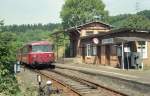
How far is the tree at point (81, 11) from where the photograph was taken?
86.4 m

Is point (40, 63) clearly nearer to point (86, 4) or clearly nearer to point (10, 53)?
point (10, 53)

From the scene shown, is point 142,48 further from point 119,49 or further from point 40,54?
point 40,54

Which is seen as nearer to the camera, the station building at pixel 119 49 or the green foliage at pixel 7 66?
the green foliage at pixel 7 66

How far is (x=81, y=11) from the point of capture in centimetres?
8650

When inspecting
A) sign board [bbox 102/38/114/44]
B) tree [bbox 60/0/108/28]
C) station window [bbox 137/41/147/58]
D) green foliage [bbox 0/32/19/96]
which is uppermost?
tree [bbox 60/0/108/28]

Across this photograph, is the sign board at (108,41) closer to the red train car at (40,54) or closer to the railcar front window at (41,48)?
the red train car at (40,54)

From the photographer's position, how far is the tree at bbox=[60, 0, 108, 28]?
86412 mm

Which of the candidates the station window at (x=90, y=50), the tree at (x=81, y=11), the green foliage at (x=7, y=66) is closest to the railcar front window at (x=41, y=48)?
the station window at (x=90, y=50)

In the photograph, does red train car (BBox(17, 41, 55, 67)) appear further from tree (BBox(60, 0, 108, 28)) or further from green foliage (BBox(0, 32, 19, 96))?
tree (BBox(60, 0, 108, 28))

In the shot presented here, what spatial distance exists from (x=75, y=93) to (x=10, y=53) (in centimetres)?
519

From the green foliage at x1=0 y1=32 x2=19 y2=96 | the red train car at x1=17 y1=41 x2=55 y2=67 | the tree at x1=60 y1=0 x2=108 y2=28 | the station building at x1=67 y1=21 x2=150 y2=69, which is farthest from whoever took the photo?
the tree at x1=60 y1=0 x2=108 y2=28

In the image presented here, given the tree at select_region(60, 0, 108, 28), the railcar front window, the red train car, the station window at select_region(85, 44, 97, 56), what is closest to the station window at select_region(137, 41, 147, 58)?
the red train car

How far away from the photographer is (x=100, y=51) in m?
40.4

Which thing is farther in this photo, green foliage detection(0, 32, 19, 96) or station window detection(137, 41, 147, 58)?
station window detection(137, 41, 147, 58)
